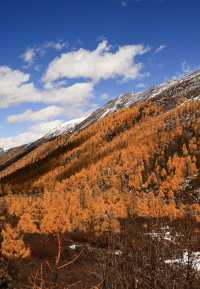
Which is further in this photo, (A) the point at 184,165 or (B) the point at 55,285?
(A) the point at 184,165

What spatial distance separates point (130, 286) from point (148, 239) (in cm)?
156

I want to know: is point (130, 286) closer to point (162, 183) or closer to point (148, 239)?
point (148, 239)

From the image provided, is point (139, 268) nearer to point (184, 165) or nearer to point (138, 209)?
point (138, 209)

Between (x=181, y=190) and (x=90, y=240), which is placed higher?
(x=181, y=190)

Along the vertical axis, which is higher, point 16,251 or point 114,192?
point 114,192

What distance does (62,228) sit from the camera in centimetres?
9444

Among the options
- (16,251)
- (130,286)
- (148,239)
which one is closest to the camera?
(130,286)

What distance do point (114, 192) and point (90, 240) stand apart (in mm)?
129459

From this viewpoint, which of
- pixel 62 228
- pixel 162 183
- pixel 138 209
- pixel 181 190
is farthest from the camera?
pixel 162 183

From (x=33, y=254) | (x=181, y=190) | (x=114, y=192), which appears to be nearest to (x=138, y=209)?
(x=181, y=190)

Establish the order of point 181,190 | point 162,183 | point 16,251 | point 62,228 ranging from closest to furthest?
1. point 16,251
2. point 62,228
3. point 181,190
4. point 162,183

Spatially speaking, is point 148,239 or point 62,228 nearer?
→ point 148,239

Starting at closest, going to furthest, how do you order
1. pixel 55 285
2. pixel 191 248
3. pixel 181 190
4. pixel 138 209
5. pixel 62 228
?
1. pixel 55 285
2. pixel 191 248
3. pixel 62 228
4. pixel 138 209
5. pixel 181 190

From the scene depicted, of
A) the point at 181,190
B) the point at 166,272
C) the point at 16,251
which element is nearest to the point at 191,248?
the point at 166,272
